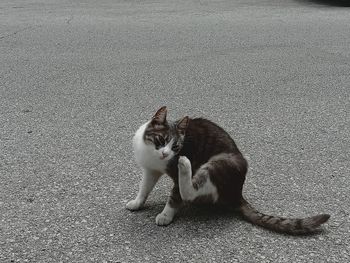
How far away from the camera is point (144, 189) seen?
3256 mm

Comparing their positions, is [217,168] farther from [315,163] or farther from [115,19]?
[115,19]

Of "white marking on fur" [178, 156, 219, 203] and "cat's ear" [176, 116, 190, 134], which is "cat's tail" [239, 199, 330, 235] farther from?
"cat's ear" [176, 116, 190, 134]

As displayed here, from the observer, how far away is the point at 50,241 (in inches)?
114

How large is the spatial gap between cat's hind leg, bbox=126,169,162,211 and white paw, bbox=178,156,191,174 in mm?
330

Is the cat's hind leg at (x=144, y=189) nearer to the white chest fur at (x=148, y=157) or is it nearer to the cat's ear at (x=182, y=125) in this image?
the white chest fur at (x=148, y=157)

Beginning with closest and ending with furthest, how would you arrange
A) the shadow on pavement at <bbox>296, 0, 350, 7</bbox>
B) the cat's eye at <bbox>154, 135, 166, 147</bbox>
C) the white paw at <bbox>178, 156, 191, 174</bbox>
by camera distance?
the white paw at <bbox>178, 156, 191, 174</bbox> → the cat's eye at <bbox>154, 135, 166, 147</bbox> → the shadow on pavement at <bbox>296, 0, 350, 7</bbox>

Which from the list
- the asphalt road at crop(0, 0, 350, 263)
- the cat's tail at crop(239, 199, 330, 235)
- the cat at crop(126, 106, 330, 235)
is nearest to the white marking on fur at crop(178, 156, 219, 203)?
the cat at crop(126, 106, 330, 235)

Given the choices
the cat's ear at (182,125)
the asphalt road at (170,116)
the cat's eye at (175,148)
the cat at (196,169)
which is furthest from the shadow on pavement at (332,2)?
the cat's eye at (175,148)

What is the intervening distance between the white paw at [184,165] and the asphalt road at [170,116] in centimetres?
38

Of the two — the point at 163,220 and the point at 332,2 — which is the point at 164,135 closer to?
the point at 163,220

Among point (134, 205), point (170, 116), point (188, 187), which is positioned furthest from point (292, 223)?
point (170, 116)

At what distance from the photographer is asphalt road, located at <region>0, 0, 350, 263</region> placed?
2930mm

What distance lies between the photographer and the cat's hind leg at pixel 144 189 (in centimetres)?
322

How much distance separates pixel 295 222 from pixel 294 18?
7403 mm
